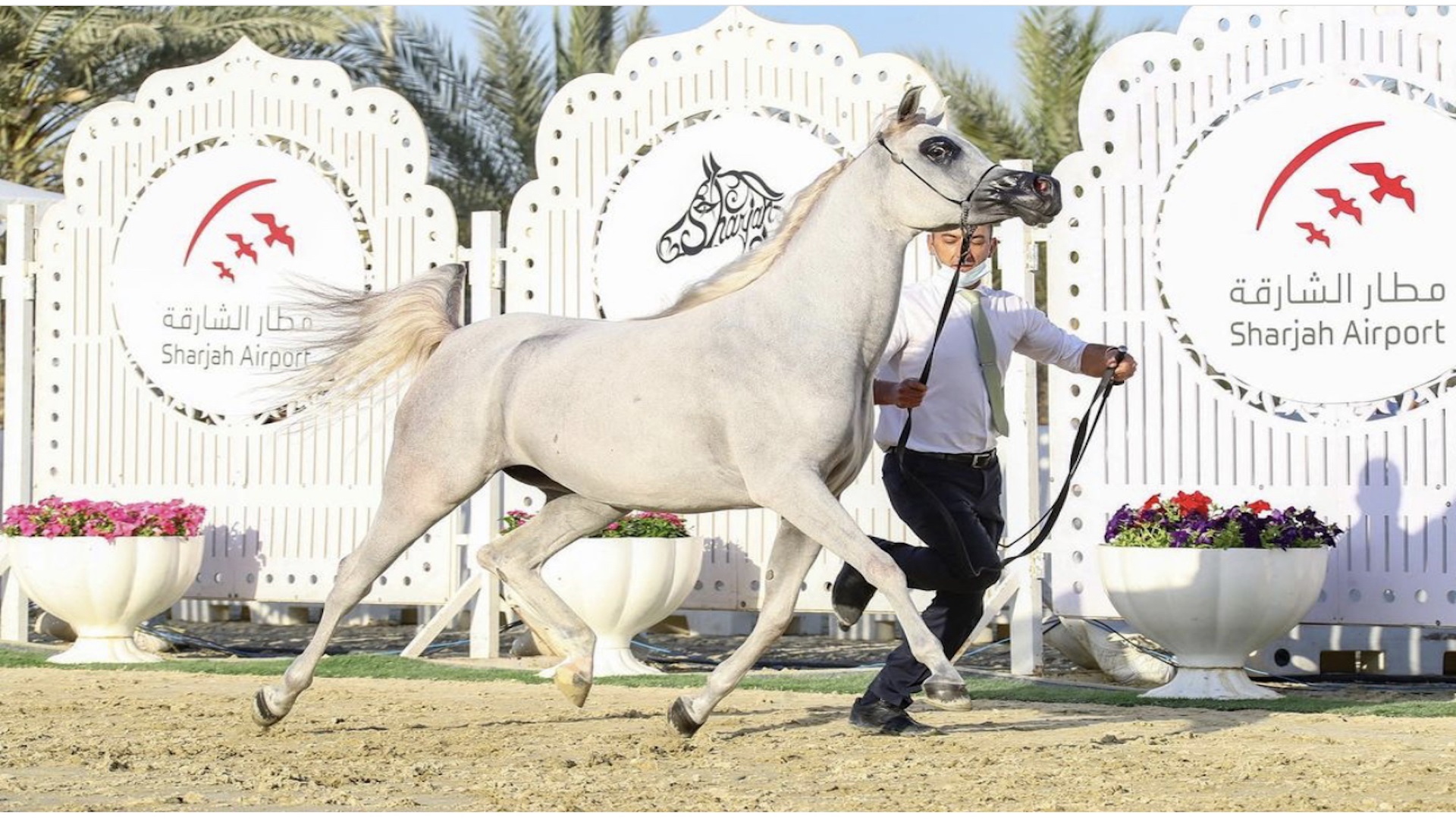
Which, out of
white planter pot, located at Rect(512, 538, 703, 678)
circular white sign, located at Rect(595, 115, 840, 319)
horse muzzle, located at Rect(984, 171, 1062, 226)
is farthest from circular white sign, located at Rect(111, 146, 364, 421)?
horse muzzle, located at Rect(984, 171, 1062, 226)

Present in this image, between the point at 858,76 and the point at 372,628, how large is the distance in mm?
5264

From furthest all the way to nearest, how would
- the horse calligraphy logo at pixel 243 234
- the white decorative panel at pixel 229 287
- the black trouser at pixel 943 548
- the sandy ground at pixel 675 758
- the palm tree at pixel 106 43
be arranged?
1. the palm tree at pixel 106 43
2. the horse calligraphy logo at pixel 243 234
3. the white decorative panel at pixel 229 287
4. the black trouser at pixel 943 548
5. the sandy ground at pixel 675 758

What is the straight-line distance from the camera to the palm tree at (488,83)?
68.1 feet

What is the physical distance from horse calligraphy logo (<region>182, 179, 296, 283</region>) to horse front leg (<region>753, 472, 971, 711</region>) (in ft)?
18.3

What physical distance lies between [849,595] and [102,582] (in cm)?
493

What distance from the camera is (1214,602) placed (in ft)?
27.0

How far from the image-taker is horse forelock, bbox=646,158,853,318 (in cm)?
627

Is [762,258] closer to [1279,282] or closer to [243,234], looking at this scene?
[1279,282]

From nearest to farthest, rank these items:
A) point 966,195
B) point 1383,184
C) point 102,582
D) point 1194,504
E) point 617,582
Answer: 1. point 966,195
2. point 1194,504
3. point 1383,184
4. point 617,582
5. point 102,582

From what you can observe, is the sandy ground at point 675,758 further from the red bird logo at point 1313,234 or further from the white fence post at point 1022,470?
the red bird logo at point 1313,234

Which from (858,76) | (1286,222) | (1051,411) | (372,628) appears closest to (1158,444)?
(1051,411)

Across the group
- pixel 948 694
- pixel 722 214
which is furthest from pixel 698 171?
pixel 948 694

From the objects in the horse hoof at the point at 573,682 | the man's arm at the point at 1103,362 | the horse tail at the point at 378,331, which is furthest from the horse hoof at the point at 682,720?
the horse tail at the point at 378,331

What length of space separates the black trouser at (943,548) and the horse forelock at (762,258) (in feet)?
2.89
